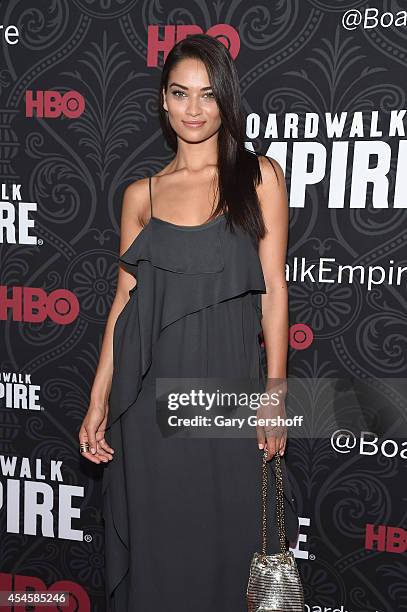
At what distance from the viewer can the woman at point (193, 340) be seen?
185 cm

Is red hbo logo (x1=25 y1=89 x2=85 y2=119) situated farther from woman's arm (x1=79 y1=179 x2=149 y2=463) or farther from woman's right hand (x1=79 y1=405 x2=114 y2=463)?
woman's right hand (x1=79 y1=405 x2=114 y2=463)

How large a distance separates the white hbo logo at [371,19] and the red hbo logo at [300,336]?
970 millimetres

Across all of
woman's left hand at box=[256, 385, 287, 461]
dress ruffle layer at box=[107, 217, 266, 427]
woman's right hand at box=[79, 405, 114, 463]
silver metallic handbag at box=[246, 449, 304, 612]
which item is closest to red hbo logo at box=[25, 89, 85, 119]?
dress ruffle layer at box=[107, 217, 266, 427]

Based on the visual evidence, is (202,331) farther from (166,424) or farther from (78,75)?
(78,75)

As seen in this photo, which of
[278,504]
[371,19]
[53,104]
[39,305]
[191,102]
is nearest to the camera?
[191,102]

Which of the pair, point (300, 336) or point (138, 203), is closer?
point (138, 203)

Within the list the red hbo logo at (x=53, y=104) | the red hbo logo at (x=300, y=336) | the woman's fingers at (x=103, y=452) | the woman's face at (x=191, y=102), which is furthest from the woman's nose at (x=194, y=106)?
the woman's fingers at (x=103, y=452)

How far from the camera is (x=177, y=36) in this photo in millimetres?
2189

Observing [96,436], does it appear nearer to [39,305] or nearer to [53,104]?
[39,305]

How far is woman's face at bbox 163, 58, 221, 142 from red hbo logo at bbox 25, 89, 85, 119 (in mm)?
505

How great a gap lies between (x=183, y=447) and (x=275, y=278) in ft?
1.84

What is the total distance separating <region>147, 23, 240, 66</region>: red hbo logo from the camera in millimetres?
2160

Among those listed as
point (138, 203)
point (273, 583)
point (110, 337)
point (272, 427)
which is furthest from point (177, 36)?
point (273, 583)

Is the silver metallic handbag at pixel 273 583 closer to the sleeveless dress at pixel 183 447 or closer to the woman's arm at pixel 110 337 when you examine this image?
the sleeveless dress at pixel 183 447
